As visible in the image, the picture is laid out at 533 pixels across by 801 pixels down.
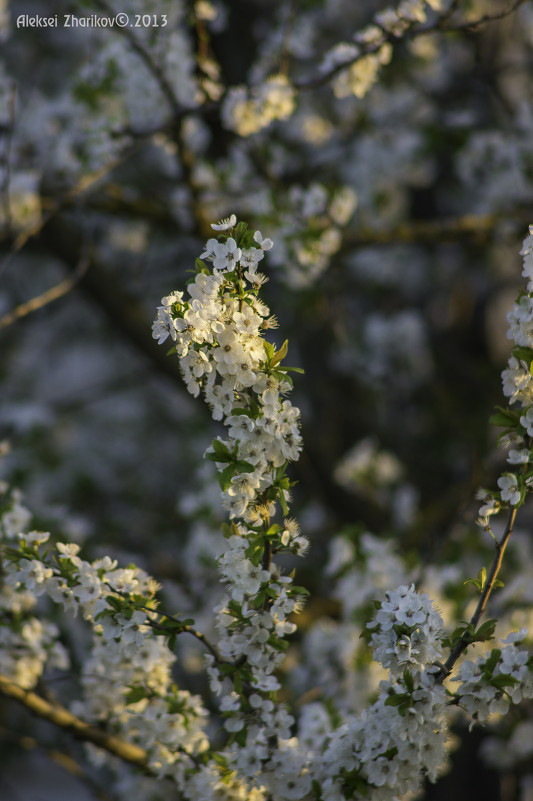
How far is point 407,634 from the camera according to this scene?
67.2 inches

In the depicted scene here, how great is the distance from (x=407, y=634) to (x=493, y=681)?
232 mm

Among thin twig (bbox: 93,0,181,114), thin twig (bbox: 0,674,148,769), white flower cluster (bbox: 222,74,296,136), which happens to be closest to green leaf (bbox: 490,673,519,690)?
thin twig (bbox: 0,674,148,769)

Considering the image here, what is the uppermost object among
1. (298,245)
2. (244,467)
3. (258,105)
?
(258,105)

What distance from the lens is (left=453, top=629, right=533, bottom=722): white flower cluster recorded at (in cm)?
170

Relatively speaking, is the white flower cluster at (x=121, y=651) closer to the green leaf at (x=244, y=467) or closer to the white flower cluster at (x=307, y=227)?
the green leaf at (x=244, y=467)

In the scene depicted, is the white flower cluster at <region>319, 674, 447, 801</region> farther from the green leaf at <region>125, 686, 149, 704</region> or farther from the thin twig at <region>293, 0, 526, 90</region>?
the thin twig at <region>293, 0, 526, 90</region>

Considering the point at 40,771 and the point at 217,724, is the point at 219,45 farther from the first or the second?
the point at 40,771

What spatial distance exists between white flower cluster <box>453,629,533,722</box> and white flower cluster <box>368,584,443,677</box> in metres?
0.09

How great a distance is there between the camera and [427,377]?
20.4 ft

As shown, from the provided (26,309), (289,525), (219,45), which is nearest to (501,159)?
(219,45)

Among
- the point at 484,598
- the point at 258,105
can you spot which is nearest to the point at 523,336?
the point at 484,598

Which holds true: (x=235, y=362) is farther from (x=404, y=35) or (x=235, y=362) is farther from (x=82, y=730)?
(x=404, y=35)

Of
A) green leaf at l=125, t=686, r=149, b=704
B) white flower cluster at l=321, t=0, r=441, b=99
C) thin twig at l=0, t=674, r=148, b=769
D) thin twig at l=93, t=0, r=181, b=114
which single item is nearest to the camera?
green leaf at l=125, t=686, r=149, b=704

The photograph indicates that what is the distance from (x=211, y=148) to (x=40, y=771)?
22.0ft
